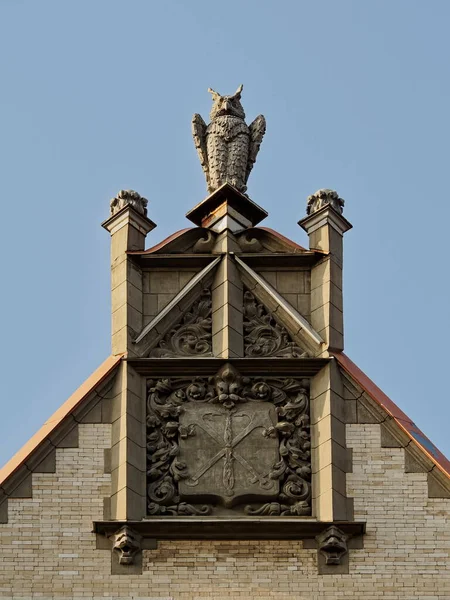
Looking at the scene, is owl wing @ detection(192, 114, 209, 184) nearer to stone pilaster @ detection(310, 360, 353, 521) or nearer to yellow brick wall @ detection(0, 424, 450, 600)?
stone pilaster @ detection(310, 360, 353, 521)

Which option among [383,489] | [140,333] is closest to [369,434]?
[383,489]

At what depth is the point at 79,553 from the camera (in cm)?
3416

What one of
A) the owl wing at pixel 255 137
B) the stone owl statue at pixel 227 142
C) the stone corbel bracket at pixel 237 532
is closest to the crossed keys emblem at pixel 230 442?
the stone corbel bracket at pixel 237 532

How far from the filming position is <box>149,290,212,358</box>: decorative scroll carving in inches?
1399

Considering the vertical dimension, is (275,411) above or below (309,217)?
below

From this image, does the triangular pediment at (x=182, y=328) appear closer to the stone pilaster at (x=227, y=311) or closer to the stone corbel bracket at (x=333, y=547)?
the stone pilaster at (x=227, y=311)

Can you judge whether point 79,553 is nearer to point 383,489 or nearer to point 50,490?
point 50,490

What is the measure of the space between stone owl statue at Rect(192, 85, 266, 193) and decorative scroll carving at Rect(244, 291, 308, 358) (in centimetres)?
192

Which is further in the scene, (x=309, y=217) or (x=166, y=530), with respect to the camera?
(x=309, y=217)

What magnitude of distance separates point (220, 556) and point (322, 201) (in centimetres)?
479

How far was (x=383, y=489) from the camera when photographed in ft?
114

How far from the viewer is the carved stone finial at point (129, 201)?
36.4 m

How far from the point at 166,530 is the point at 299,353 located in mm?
2789

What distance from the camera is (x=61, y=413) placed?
3506cm
